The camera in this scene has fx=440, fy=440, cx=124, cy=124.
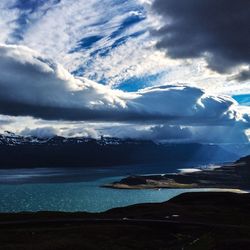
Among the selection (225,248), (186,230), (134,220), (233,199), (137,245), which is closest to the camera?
(225,248)

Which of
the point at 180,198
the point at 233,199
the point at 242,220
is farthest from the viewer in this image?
the point at 180,198

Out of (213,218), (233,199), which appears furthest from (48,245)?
(233,199)

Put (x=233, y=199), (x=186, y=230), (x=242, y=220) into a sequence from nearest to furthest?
(x=186, y=230), (x=242, y=220), (x=233, y=199)

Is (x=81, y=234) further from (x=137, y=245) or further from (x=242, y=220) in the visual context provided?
(x=242, y=220)

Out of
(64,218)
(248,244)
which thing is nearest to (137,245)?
(248,244)

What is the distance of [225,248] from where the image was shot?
7500 cm

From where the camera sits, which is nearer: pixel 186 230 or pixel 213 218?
pixel 186 230

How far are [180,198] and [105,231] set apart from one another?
88705 millimetres

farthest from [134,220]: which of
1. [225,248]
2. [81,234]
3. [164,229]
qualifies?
[225,248]

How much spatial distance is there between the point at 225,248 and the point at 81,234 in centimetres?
2947

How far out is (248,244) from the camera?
252 feet

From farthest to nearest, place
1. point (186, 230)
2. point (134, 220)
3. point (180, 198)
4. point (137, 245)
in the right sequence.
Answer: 1. point (180, 198)
2. point (134, 220)
3. point (186, 230)
4. point (137, 245)

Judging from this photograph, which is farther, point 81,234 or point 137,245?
point 81,234

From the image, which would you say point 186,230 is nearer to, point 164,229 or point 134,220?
point 164,229
